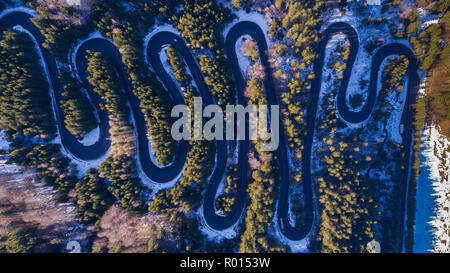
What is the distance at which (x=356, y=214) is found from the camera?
33.7 m

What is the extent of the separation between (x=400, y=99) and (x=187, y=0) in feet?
175

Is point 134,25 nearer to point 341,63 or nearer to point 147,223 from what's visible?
point 147,223

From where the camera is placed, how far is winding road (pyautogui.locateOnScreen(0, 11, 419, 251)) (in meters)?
34.5

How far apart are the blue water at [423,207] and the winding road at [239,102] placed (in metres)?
2.90

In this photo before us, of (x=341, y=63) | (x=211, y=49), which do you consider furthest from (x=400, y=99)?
(x=211, y=49)

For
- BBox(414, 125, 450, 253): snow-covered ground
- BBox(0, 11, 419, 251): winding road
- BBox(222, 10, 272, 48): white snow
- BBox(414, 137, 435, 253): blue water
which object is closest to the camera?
BBox(0, 11, 419, 251): winding road

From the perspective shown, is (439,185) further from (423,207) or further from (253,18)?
(253,18)

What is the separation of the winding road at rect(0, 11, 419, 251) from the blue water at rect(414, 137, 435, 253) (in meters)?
2.90

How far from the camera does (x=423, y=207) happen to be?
122 ft

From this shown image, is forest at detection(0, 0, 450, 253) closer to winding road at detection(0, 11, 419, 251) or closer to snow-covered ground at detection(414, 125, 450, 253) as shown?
winding road at detection(0, 11, 419, 251)

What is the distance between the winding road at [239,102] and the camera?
34.5m

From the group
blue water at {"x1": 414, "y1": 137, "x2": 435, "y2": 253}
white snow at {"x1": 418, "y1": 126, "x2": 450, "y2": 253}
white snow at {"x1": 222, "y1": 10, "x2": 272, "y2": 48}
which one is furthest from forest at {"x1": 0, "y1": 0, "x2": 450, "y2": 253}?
white snow at {"x1": 418, "y1": 126, "x2": 450, "y2": 253}

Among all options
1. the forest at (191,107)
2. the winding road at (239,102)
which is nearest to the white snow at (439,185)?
the forest at (191,107)
